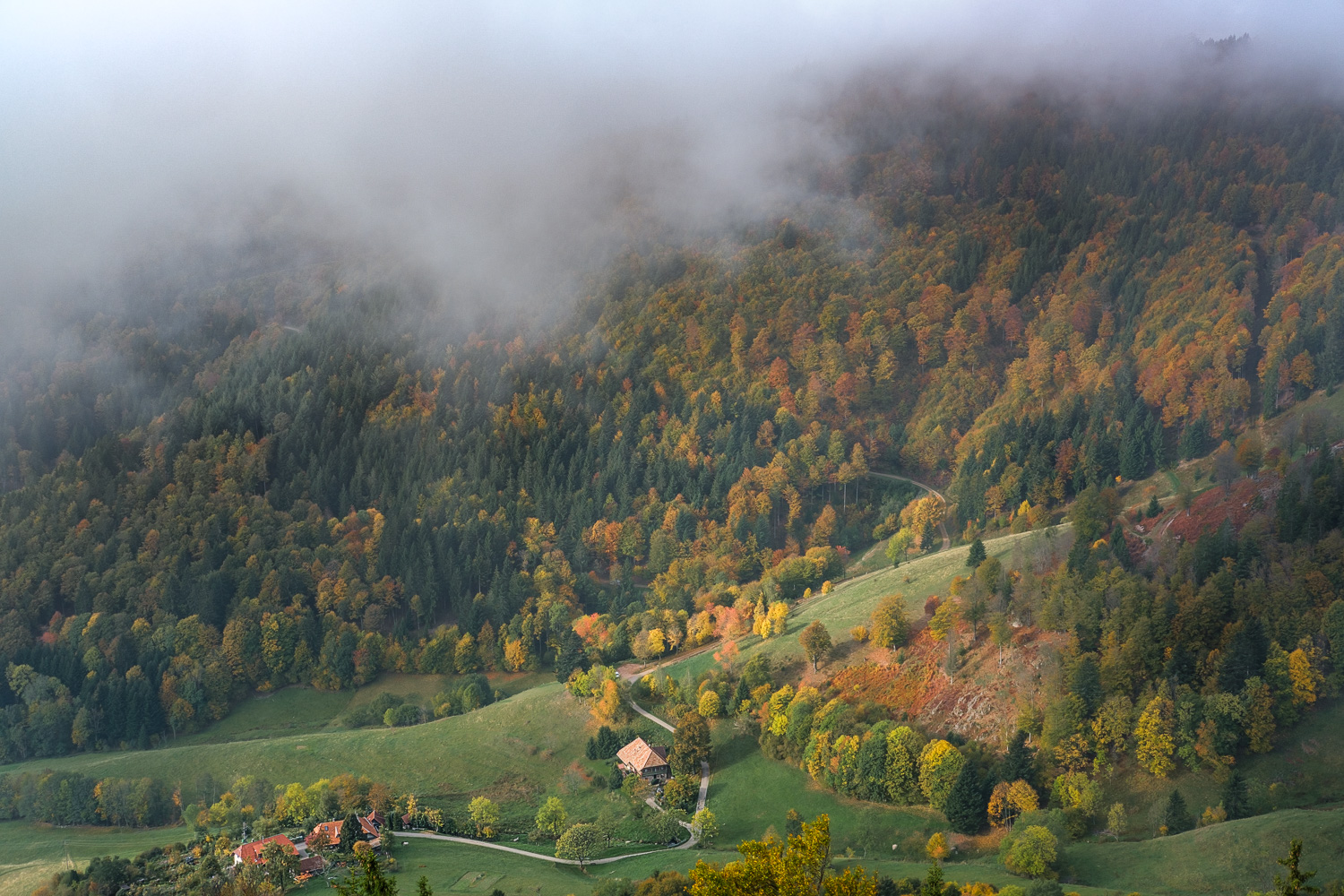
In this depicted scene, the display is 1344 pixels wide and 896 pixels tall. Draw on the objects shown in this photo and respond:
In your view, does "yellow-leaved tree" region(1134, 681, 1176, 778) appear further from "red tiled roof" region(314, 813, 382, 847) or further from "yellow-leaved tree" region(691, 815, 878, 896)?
"red tiled roof" region(314, 813, 382, 847)

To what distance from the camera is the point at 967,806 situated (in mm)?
116812

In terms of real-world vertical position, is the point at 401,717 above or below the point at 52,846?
above

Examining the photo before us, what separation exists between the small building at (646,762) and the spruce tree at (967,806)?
3980 cm

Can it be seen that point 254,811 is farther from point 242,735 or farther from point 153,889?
point 242,735

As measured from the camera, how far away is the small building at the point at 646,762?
14262cm

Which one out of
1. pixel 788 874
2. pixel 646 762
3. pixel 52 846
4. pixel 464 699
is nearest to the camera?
pixel 788 874

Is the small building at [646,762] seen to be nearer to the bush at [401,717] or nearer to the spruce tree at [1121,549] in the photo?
the bush at [401,717]

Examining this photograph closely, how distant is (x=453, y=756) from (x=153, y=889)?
52.6 metres

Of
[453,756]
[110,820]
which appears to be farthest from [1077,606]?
[110,820]

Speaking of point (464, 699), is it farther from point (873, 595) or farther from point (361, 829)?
point (873, 595)

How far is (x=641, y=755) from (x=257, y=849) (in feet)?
162

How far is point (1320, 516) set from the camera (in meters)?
134

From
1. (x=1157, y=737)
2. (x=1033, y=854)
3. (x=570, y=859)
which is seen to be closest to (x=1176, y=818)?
(x=1157, y=737)

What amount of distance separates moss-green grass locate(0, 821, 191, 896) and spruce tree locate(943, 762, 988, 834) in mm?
92733
